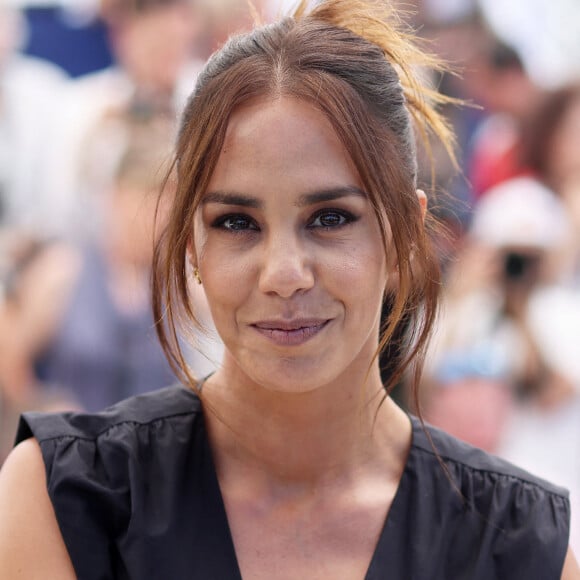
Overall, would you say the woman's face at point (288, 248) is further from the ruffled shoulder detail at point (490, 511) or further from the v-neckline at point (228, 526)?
the ruffled shoulder detail at point (490, 511)

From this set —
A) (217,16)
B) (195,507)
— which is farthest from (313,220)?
(217,16)

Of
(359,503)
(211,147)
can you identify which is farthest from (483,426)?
(211,147)

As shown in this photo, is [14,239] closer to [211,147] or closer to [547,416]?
[547,416]

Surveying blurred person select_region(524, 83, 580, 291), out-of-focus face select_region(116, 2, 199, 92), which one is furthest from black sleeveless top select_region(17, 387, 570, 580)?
blurred person select_region(524, 83, 580, 291)

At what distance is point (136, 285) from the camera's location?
416 cm

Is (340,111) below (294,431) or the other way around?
the other way around

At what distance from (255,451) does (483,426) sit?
2.45 metres

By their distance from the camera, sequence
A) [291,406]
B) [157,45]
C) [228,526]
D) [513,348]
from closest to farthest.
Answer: [228,526] < [291,406] < [513,348] < [157,45]

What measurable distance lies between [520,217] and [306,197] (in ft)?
9.85

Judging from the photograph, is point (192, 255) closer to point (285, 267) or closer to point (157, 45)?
point (285, 267)

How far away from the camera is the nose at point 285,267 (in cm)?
173

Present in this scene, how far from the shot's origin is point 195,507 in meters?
1.89

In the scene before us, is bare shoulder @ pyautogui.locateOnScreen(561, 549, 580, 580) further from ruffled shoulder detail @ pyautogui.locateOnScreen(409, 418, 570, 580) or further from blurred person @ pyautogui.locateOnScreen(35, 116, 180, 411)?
blurred person @ pyautogui.locateOnScreen(35, 116, 180, 411)

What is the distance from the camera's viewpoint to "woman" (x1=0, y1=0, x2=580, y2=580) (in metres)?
1.78
